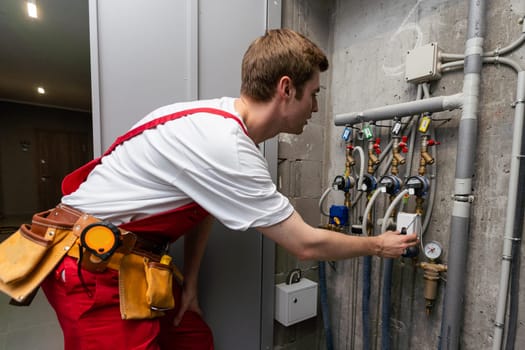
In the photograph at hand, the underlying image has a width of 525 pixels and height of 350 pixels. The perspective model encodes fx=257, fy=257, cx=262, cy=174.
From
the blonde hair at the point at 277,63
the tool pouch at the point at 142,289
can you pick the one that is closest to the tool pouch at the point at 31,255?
the tool pouch at the point at 142,289

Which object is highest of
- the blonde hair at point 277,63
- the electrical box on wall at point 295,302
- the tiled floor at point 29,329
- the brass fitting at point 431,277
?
the blonde hair at point 277,63

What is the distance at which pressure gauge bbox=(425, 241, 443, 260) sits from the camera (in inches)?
40.6

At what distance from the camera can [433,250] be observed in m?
1.04

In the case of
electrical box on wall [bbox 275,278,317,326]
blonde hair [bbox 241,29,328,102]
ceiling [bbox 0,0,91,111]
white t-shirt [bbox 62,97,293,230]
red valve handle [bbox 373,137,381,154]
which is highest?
ceiling [bbox 0,0,91,111]

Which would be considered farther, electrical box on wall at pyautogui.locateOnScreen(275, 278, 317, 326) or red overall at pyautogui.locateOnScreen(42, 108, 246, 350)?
electrical box on wall at pyautogui.locateOnScreen(275, 278, 317, 326)

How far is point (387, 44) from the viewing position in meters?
1.24

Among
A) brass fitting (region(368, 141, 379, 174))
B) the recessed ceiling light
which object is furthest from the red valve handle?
the recessed ceiling light

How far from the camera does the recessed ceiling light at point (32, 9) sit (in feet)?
6.62

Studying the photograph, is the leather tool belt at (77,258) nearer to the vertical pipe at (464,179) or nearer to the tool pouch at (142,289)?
the tool pouch at (142,289)

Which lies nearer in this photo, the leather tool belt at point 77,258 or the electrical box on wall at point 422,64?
the leather tool belt at point 77,258

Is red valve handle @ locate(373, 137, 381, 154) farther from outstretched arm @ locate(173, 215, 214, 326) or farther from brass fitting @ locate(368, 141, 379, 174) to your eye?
outstretched arm @ locate(173, 215, 214, 326)

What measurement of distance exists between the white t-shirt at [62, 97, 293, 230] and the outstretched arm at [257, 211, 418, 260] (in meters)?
0.04

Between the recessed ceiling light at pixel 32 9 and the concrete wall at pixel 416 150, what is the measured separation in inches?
83.6

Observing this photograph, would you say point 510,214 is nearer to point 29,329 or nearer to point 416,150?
point 416,150
